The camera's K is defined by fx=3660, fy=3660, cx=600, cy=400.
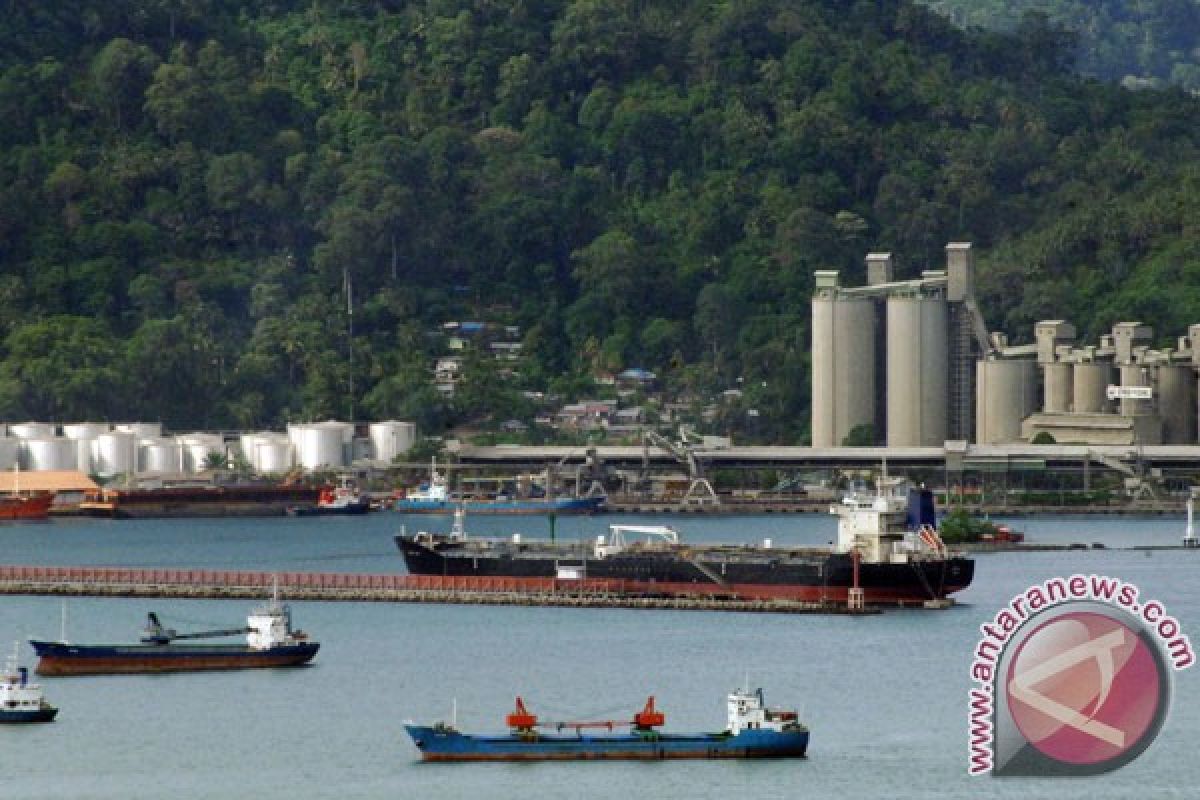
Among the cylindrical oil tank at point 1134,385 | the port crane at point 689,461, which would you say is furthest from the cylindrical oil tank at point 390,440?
the cylindrical oil tank at point 1134,385

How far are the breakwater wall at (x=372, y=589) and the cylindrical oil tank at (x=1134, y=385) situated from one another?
54736 mm

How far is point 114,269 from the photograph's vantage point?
16950cm

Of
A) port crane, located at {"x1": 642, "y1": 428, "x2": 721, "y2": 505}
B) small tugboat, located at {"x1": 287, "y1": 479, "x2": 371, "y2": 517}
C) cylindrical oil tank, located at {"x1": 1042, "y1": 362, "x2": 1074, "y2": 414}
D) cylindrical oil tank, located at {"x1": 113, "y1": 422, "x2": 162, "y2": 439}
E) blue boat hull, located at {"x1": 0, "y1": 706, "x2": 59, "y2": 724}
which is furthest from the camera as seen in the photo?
cylindrical oil tank, located at {"x1": 1042, "y1": 362, "x2": 1074, "y2": 414}

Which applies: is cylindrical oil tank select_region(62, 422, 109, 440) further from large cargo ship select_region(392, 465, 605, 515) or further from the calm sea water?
the calm sea water

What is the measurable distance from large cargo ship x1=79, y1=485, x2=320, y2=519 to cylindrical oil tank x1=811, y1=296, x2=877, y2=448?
75.8ft

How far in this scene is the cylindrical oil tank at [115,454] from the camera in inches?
5719

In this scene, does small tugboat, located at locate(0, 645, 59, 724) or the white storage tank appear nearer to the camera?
small tugboat, located at locate(0, 645, 59, 724)

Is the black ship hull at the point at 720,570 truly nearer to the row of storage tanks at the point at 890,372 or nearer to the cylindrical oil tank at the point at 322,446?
the cylindrical oil tank at the point at 322,446

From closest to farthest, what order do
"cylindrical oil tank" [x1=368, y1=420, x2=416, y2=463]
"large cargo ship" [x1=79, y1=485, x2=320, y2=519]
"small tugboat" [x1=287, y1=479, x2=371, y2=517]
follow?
"large cargo ship" [x1=79, y1=485, x2=320, y2=519] < "small tugboat" [x1=287, y1=479, x2=371, y2=517] < "cylindrical oil tank" [x1=368, y1=420, x2=416, y2=463]

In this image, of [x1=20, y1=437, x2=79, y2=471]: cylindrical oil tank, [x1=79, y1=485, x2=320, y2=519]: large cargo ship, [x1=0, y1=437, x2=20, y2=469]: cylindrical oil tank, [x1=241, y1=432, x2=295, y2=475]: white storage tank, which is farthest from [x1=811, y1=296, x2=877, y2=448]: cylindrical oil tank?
[x1=0, y1=437, x2=20, y2=469]: cylindrical oil tank

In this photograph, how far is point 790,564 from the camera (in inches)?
3477

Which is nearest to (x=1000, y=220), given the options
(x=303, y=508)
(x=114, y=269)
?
(x=114, y=269)

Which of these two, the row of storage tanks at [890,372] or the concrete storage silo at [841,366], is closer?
the row of storage tanks at [890,372]

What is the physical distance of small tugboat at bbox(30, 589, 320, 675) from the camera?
74.2 meters
